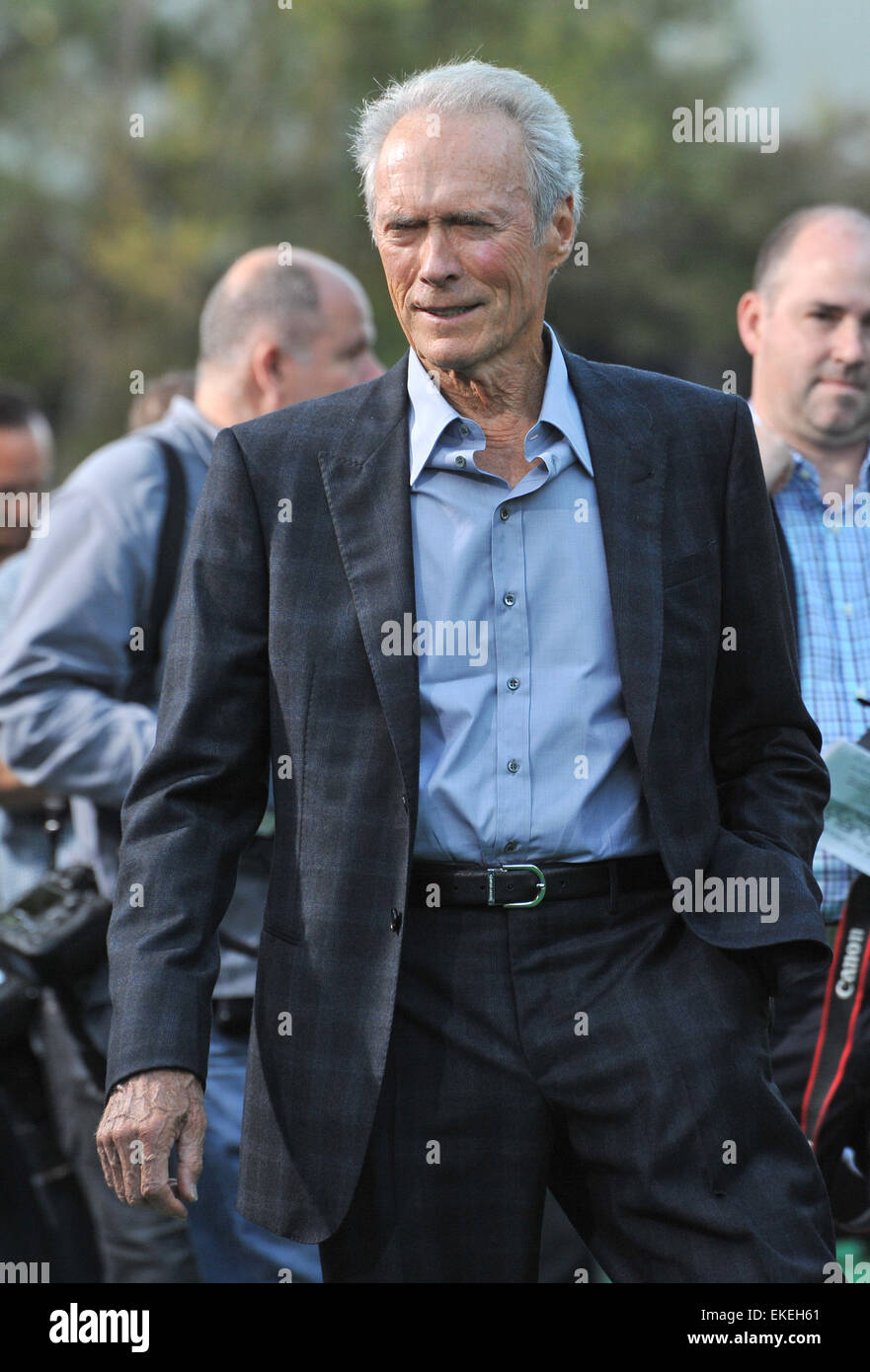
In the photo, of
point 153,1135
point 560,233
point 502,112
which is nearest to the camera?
point 153,1135

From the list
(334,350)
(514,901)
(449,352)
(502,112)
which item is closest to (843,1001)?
(514,901)

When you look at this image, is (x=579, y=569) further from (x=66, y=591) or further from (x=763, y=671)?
(x=66, y=591)

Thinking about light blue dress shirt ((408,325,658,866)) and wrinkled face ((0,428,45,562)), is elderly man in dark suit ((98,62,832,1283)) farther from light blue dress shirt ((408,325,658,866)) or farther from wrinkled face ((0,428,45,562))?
wrinkled face ((0,428,45,562))

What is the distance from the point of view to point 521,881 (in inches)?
102

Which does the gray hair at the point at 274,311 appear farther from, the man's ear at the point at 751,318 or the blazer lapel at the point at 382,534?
the blazer lapel at the point at 382,534

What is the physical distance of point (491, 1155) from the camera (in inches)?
104

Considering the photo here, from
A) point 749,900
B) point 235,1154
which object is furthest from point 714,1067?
point 235,1154

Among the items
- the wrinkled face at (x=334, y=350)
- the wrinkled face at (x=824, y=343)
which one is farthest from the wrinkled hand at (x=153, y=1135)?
the wrinkled face at (x=334, y=350)

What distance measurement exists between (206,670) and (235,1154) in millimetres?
1985

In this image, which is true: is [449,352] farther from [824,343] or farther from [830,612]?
[824,343]

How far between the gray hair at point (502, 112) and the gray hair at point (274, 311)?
192 centimetres

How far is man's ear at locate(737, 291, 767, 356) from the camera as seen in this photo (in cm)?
432

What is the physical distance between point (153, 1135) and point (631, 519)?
1103 millimetres

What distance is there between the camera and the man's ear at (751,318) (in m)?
4.32
